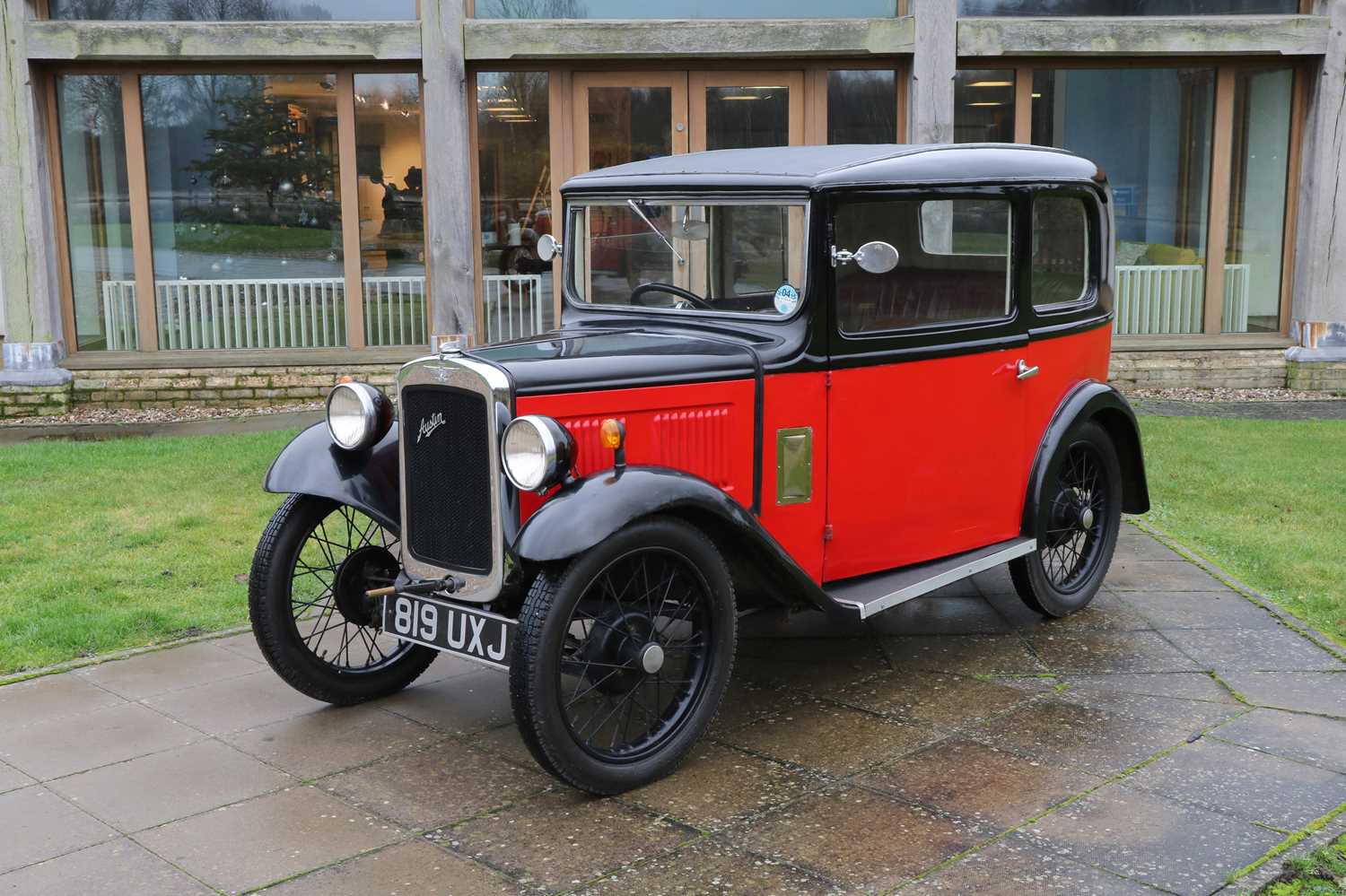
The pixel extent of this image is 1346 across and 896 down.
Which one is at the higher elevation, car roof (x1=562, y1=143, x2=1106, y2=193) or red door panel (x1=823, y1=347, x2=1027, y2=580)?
car roof (x1=562, y1=143, x2=1106, y2=193)

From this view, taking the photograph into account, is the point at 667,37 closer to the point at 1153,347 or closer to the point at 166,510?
the point at 1153,347

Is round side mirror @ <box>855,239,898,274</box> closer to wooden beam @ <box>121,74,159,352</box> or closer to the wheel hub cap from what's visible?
the wheel hub cap

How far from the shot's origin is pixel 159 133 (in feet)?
38.5

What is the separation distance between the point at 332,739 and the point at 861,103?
9022mm

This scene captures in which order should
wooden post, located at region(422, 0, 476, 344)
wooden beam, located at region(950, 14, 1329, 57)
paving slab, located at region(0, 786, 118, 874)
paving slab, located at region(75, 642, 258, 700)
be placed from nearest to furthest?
1. paving slab, located at region(0, 786, 118, 874)
2. paving slab, located at region(75, 642, 258, 700)
3. wooden post, located at region(422, 0, 476, 344)
4. wooden beam, located at region(950, 14, 1329, 57)

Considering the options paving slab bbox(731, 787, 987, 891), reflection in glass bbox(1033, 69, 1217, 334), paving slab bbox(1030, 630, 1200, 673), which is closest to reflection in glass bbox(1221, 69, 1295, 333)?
reflection in glass bbox(1033, 69, 1217, 334)

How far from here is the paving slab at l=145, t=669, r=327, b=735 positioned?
4652mm

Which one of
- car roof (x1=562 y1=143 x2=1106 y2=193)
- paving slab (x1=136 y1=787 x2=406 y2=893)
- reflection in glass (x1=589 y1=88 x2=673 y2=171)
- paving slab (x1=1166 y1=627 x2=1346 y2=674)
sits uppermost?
reflection in glass (x1=589 y1=88 x2=673 y2=171)

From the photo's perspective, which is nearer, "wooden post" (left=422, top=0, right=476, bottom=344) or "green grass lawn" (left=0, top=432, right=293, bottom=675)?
"green grass lawn" (left=0, top=432, right=293, bottom=675)

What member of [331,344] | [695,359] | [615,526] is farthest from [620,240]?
[331,344]

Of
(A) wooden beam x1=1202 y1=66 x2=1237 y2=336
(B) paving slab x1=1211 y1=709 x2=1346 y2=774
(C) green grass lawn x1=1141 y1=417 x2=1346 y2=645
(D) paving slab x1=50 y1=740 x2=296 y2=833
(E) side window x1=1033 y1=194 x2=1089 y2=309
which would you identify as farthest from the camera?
(A) wooden beam x1=1202 y1=66 x2=1237 y2=336

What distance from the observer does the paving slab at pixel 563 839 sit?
356 centimetres

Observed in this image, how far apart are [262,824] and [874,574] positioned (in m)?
2.41

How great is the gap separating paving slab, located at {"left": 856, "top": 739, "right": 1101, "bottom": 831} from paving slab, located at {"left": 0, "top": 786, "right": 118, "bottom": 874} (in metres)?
2.29
